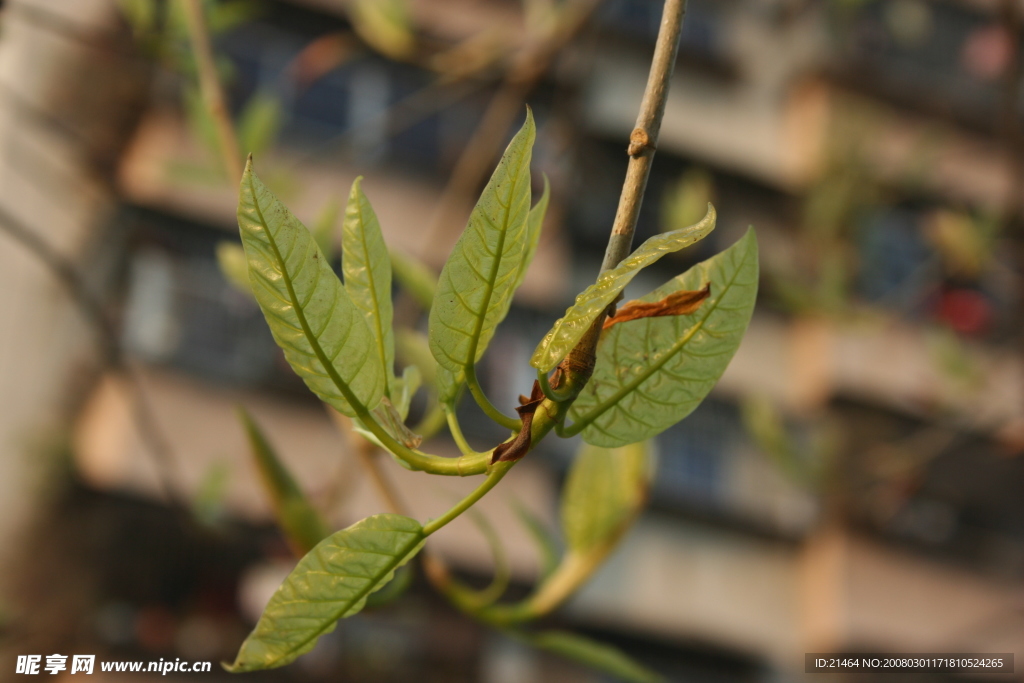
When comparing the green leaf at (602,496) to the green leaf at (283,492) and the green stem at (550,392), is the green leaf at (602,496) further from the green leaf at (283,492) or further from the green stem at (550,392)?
the green stem at (550,392)

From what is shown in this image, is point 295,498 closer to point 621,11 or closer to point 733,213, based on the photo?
point 733,213

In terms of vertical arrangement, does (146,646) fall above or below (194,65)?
below

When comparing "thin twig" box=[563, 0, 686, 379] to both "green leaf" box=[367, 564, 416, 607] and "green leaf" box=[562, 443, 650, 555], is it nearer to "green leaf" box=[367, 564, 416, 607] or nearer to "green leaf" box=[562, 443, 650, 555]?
"green leaf" box=[367, 564, 416, 607]

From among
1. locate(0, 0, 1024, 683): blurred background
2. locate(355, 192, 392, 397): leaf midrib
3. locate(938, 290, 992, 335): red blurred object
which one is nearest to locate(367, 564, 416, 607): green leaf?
locate(355, 192, 392, 397): leaf midrib

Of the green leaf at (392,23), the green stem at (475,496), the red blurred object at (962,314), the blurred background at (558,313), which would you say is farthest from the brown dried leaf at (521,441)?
the red blurred object at (962,314)

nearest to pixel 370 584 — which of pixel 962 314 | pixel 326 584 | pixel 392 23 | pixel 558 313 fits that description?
pixel 326 584

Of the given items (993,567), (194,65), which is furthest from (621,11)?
(194,65)
